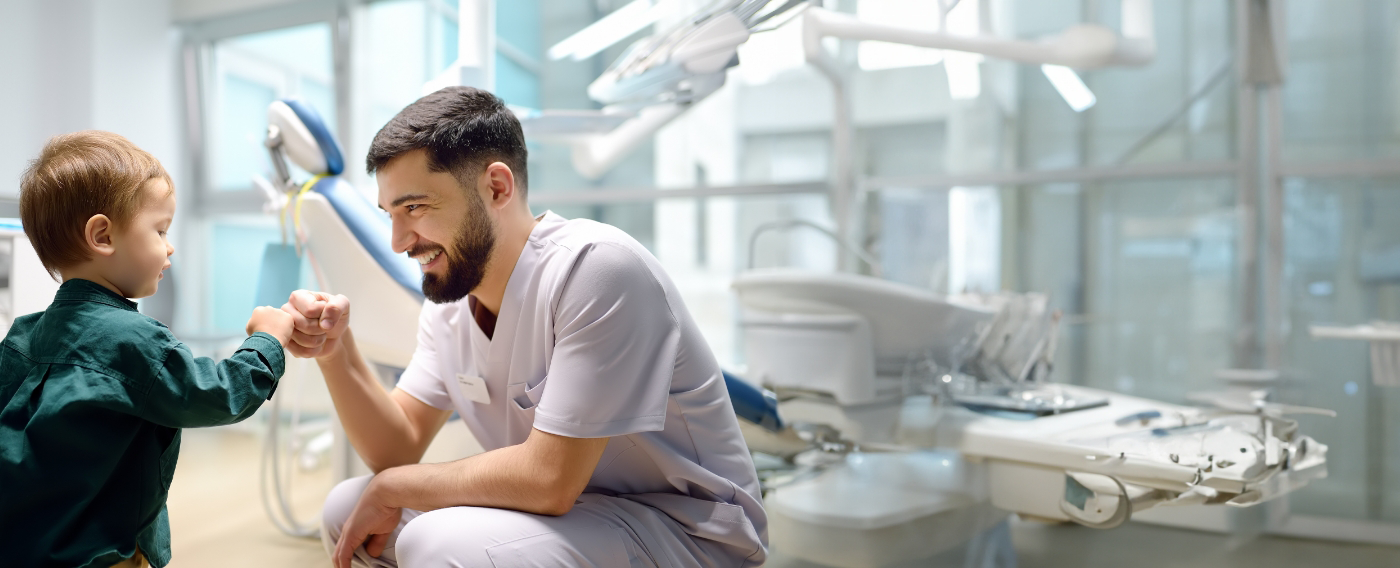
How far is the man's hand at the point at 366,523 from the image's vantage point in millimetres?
1010

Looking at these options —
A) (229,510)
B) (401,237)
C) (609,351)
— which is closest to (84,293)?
(401,237)

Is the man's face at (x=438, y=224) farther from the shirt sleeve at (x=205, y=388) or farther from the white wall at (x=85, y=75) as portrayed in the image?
the white wall at (x=85, y=75)

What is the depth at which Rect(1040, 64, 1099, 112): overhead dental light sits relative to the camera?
109 inches

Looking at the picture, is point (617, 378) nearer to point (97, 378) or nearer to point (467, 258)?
point (467, 258)

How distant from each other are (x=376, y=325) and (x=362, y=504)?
676mm

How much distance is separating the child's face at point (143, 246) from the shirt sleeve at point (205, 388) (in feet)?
0.37

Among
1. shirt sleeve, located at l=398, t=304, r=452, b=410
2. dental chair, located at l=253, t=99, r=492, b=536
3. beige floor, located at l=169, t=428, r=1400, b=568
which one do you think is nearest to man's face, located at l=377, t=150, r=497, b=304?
shirt sleeve, located at l=398, t=304, r=452, b=410

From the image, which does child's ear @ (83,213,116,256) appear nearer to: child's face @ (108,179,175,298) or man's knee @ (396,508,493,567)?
child's face @ (108,179,175,298)

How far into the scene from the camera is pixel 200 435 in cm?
335

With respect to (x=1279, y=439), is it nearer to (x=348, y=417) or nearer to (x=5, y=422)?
(x=348, y=417)

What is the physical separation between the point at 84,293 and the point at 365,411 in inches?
13.6

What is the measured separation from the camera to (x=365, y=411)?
109 cm

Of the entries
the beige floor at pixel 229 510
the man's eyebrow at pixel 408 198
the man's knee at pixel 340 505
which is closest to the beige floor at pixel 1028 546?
the beige floor at pixel 229 510

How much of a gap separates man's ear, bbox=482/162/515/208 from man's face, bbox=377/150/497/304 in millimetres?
16
